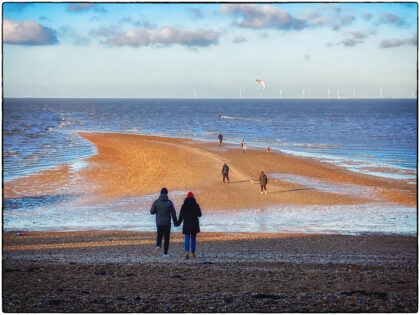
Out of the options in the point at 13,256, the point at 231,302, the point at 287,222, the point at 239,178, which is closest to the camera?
the point at 231,302

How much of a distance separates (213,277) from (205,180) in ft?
66.3

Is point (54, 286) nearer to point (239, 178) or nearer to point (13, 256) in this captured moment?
point (13, 256)

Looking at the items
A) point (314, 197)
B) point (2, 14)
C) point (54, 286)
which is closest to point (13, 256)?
point (54, 286)

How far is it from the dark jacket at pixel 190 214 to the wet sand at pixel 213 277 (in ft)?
2.55

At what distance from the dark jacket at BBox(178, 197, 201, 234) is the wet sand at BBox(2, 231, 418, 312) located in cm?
78

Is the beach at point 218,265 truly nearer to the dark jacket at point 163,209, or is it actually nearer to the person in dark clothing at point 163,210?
the person in dark clothing at point 163,210

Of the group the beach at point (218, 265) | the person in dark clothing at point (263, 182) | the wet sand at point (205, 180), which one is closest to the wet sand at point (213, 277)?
the beach at point (218, 265)

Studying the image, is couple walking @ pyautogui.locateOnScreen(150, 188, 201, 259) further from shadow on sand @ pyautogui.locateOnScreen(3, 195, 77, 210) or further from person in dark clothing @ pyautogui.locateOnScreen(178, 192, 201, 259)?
shadow on sand @ pyautogui.locateOnScreen(3, 195, 77, 210)

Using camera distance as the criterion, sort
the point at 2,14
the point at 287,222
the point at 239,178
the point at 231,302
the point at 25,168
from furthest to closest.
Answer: the point at 25,168 < the point at 239,178 < the point at 287,222 < the point at 2,14 < the point at 231,302

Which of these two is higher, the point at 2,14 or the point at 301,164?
the point at 2,14

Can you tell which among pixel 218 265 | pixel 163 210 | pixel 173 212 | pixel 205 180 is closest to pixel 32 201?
pixel 205 180

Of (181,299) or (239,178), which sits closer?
(181,299)

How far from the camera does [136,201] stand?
2506cm

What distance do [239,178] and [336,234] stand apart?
1372cm
